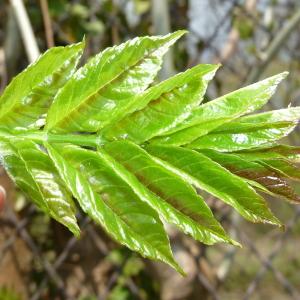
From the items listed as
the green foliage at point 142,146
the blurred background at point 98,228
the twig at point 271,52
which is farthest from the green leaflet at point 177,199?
the twig at point 271,52

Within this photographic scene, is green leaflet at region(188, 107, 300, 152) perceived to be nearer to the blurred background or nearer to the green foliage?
the green foliage

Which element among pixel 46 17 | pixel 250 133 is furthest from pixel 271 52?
pixel 250 133

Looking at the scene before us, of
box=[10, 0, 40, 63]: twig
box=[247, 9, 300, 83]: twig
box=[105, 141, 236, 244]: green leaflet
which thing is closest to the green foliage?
box=[105, 141, 236, 244]: green leaflet

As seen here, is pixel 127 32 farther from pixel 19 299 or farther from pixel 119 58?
pixel 119 58

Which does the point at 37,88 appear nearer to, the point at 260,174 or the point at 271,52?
the point at 260,174

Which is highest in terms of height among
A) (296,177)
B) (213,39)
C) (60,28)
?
(296,177)

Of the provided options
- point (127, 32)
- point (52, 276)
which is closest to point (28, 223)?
point (52, 276)
